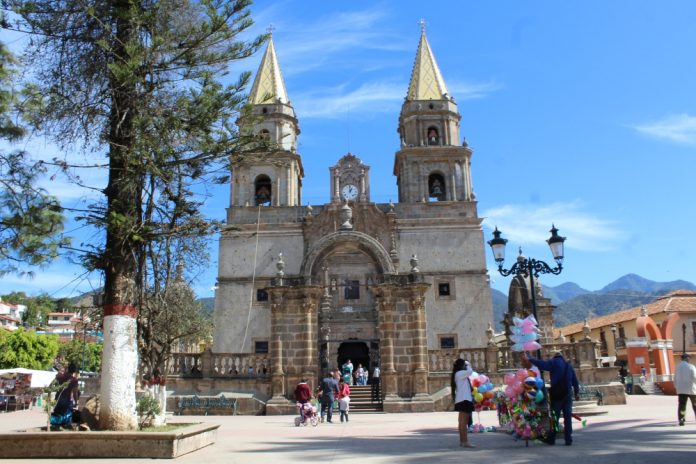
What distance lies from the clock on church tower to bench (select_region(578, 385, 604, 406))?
19.3 meters

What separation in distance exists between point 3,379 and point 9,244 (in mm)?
36430

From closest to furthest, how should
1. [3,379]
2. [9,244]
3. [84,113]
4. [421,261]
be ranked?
1. [84,113]
2. [9,244]
3. [421,261]
4. [3,379]

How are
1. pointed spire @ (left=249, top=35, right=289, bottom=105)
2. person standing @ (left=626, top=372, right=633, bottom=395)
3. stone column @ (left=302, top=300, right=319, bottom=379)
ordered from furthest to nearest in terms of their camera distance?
pointed spire @ (left=249, top=35, right=289, bottom=105), person standing @ (left=626, top=372, right=633, bottom=395), stone column @ (left=302, top=300, right=319, bottom=379)

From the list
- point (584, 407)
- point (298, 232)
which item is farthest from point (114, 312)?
point (298, 232)

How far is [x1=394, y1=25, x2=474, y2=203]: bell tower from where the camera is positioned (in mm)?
36656

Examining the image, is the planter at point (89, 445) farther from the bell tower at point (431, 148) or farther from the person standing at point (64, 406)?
the bell tower at point (431, 148)

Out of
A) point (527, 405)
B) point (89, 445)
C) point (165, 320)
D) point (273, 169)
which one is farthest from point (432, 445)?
point (273, 169)

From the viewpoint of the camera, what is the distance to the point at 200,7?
1048cm

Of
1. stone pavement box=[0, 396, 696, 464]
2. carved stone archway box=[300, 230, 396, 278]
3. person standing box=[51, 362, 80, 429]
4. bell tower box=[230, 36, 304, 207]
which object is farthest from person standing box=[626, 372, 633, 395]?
person standing box=[51, 362, 80, 429]

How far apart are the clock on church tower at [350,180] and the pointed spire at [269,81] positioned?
591cm

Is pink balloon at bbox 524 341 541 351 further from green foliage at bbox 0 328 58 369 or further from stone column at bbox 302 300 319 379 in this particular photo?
green foliage at bbox 0 328 58 369

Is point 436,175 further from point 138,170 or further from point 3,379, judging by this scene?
point 3,379

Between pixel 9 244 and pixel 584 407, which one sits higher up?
pixel 9 244

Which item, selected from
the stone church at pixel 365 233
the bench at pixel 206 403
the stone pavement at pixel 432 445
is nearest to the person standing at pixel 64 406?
the stone pavement at pixel 432 445
